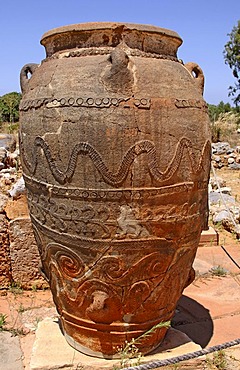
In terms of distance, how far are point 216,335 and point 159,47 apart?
203cm

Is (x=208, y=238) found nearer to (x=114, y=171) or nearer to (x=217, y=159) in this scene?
(x=114, y=171)

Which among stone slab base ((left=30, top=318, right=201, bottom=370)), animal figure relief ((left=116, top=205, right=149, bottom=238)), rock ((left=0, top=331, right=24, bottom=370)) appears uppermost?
animal figure relief ((left=116, top=205, right=149, bottom=238))

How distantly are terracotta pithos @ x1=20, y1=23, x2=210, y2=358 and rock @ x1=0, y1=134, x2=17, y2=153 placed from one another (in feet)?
29.9

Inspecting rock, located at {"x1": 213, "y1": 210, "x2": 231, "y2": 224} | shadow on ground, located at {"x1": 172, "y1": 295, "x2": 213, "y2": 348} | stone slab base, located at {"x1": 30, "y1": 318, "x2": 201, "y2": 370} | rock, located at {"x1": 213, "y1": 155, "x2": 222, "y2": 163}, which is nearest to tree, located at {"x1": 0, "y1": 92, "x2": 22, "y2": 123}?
rock, located at {"x1": 213, "y1": 155, "x2": 222, "y2": 163}

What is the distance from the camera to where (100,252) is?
2.37 meters

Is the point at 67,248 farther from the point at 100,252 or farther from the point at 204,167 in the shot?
the point at 204,167

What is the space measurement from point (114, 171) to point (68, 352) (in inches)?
48.3

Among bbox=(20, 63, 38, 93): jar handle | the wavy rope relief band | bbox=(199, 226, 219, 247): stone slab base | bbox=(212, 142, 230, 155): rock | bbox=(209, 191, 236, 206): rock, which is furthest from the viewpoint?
bbox=(212, 142, 230, 155): rock

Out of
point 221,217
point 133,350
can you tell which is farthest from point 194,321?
point 221,217

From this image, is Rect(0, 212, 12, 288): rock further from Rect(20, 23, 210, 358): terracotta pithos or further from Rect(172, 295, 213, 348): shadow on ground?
Rect(172, 295, 213, 348): shadow on ground

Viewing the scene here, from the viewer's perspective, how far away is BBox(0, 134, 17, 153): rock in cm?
1151

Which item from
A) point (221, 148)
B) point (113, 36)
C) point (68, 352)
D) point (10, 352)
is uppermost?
point (113, 36)

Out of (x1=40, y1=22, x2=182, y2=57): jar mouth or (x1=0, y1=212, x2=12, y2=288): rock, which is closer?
(x1=40, y1=22, x2=182, y2=57): jar mouth

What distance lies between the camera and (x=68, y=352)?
2709 millimetres
